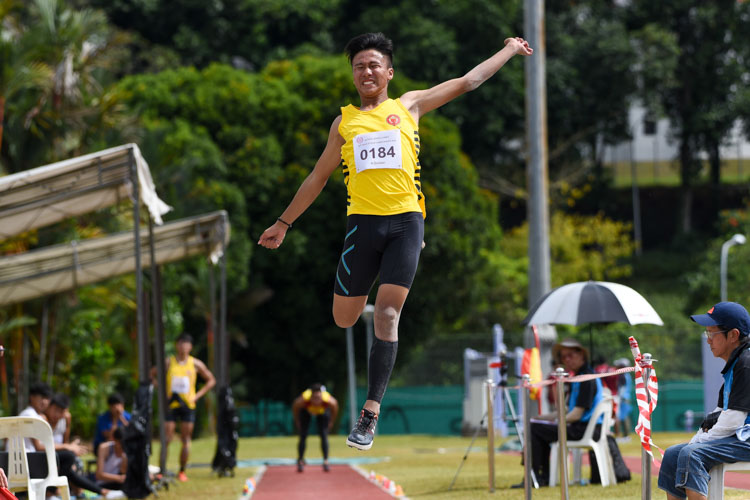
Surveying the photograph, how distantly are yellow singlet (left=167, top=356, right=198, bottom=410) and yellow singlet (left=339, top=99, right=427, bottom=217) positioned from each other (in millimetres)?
9716

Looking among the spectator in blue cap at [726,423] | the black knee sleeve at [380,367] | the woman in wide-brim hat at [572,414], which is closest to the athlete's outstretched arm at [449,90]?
the black knee sleeve at [380,367]

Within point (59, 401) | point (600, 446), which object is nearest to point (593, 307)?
point (600, 446)

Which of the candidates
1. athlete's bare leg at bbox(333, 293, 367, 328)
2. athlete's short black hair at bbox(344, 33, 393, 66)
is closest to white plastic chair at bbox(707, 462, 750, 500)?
athlete's bare leg at bbox(333, 293, 367, 328)

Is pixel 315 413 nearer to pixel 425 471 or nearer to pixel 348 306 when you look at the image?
pixel 425 471

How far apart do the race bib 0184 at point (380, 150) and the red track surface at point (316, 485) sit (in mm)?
6138

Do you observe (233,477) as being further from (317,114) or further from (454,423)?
(317,114)

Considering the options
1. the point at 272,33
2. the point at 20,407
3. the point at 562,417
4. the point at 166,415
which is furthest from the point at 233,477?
the point at 272,33

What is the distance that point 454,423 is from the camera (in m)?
32.5

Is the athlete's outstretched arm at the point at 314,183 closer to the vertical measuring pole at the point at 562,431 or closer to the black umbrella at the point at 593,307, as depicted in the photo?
the vertical measuring pole at the point at 562,431

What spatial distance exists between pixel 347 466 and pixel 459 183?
18.9 metres

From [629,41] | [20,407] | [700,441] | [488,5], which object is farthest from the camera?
[629,41]

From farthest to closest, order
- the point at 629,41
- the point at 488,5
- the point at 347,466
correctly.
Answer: the point at 629,41 < the point at 488,5 < the point at 347,466

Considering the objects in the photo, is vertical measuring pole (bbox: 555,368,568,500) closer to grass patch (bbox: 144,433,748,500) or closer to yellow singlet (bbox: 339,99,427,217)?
grass patch (bbox: 144,433,748,500)

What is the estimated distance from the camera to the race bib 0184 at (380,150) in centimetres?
641
